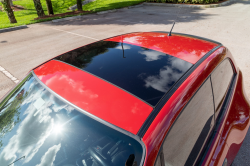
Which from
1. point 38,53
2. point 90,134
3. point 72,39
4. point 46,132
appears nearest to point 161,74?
point 90,134

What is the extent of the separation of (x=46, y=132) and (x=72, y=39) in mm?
7654

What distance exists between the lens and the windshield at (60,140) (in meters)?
1.29

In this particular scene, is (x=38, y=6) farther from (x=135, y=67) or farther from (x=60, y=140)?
(x=60, y=140)

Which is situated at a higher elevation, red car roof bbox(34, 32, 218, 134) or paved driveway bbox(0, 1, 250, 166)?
red car roof bbox(34, 32, 218, 134)

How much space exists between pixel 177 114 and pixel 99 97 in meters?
0.64

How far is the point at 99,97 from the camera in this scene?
150cm

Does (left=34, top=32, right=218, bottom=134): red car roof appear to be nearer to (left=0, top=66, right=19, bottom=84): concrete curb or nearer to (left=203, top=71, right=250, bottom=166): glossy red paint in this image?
(left=203, top=71, right=250, bottom=166): glossy red paint

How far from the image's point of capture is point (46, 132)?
1.52 m

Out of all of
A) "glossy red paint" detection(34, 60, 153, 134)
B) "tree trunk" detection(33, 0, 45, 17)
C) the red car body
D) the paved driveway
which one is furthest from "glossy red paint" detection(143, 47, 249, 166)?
"tree trunk" detection(33, 0, 45, 17)

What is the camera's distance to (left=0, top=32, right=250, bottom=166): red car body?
1.28 metres

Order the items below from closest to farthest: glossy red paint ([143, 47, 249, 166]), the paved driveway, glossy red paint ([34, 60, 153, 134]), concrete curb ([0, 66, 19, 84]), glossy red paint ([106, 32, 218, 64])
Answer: glossy red paint ([143, 47, 249, 166]) < glossy red paint ([34, 60, 153, 134]) < glossy red paint ([106, 32, 218, 64]) < concrete curb ([0, 66, 19, 84]) < the paved driveway

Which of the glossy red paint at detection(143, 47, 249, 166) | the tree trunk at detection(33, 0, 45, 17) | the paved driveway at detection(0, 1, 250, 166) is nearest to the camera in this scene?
the glossy red paint at detection(143, 47, 249, 166)

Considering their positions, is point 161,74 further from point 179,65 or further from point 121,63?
point 121,63

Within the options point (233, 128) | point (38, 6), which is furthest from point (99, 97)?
point (38, 6)
